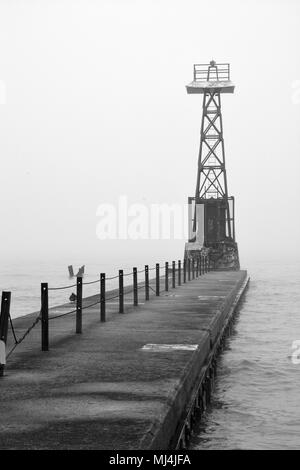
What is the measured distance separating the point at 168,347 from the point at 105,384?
2894 mm

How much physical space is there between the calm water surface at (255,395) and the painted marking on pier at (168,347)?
3.94 feet

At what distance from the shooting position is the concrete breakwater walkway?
5555 millimetres

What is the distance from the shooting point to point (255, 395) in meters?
12.2

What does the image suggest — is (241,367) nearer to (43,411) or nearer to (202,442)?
(202,442)

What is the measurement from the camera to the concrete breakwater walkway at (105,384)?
5.55 metres

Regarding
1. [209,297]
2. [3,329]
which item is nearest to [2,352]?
[3,329]

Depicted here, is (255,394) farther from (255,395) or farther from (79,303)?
(79,303)

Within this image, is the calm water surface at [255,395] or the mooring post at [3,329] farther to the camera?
the calm water surface at [255,395]

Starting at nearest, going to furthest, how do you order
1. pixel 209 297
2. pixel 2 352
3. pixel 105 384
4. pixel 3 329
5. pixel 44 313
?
→ pixel 105 384 → pixel 2 352 → pixel 3 329 → pixel 44 313 → pixel 209 297

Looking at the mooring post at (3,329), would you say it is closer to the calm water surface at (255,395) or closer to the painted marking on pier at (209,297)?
the calm water surface at (255,395)

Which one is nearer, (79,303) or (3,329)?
(3,329)

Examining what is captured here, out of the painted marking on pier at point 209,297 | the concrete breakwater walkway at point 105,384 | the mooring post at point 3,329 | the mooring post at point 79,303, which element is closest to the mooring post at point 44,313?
the concrete breakwater walkway at point 105,384

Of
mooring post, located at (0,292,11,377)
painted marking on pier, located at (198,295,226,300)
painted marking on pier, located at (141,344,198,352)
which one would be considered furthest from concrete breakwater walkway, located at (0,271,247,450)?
painted marking on pier, located at (198,295,226,300)
